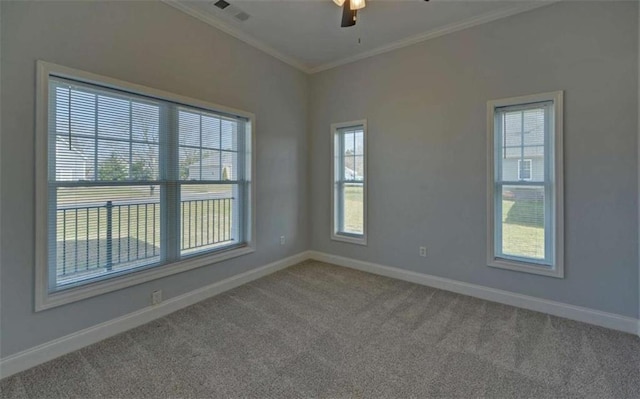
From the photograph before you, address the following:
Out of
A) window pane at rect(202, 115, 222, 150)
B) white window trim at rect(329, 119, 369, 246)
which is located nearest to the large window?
white window trim at rect(329, 119, 369, 246)

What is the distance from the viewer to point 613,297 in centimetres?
253

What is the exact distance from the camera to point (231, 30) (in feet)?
10.8

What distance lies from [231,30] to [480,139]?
3.19 m

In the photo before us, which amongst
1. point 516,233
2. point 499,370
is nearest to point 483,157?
point 516,233

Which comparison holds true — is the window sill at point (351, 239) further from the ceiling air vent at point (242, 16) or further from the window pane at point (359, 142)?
the ceiling air vent at point (242, 16)

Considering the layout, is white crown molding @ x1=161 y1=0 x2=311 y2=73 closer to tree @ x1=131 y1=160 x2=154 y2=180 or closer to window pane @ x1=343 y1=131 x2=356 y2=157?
window pane @ x1=343 y1=131 x2=356 y2=157

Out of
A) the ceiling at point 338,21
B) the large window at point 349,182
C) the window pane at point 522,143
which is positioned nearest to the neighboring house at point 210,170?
the ceiling at point 338,21

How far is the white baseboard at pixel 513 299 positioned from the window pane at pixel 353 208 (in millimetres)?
497

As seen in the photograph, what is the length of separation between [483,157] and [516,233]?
918 mm

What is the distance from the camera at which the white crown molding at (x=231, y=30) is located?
9.25 feet

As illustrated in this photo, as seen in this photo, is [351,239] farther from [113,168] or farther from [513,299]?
[113,168]

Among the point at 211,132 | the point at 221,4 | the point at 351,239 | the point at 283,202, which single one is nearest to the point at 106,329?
the point at 211,132

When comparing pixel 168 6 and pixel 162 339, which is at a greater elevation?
pixel 168 6

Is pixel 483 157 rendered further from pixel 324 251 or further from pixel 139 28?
pixel 139 28
